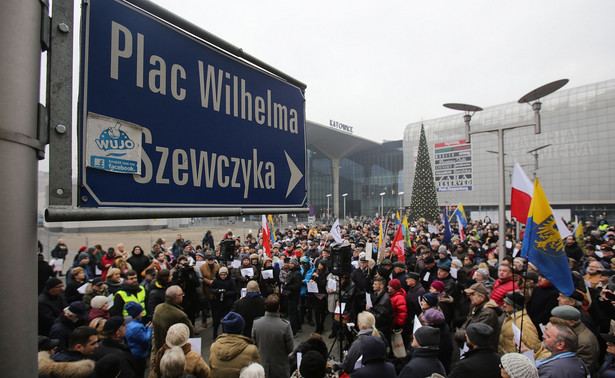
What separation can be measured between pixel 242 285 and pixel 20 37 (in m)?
8.26

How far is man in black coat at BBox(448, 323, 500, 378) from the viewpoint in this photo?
126 inches

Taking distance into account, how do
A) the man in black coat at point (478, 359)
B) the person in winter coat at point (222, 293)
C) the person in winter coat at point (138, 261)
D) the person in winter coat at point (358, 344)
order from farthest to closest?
the person in winter coat at point (138, 261) → the person in winter coat at point (222, 293) → the person in winter coat at point (358, 344) → the man in black coat at point (478, 359)

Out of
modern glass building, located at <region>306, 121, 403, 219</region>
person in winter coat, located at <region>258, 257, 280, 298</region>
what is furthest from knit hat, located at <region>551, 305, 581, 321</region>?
modern glass building, located at <region>306, 121, 403, 219</region>

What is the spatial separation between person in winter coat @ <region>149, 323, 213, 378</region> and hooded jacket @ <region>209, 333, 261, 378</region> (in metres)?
0.14

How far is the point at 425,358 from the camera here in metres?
3.46

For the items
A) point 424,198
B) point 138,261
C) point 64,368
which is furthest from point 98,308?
point 424,198

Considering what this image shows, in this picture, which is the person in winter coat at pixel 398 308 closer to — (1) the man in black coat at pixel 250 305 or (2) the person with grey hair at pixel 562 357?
(1) the man in black coat at pixel 250 305

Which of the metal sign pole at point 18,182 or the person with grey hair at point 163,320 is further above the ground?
the metal sign pole at point 18,182

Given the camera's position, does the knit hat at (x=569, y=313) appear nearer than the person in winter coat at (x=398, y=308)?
Yes

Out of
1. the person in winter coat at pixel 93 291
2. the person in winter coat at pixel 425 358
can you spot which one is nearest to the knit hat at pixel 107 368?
the person in winter coat at pixel 425 358

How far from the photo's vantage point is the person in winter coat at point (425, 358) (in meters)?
3.36

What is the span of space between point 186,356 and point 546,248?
4.57 m

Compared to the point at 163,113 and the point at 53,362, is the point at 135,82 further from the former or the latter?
the point at 53,362

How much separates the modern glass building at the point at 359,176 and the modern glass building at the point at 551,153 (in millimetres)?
12565
